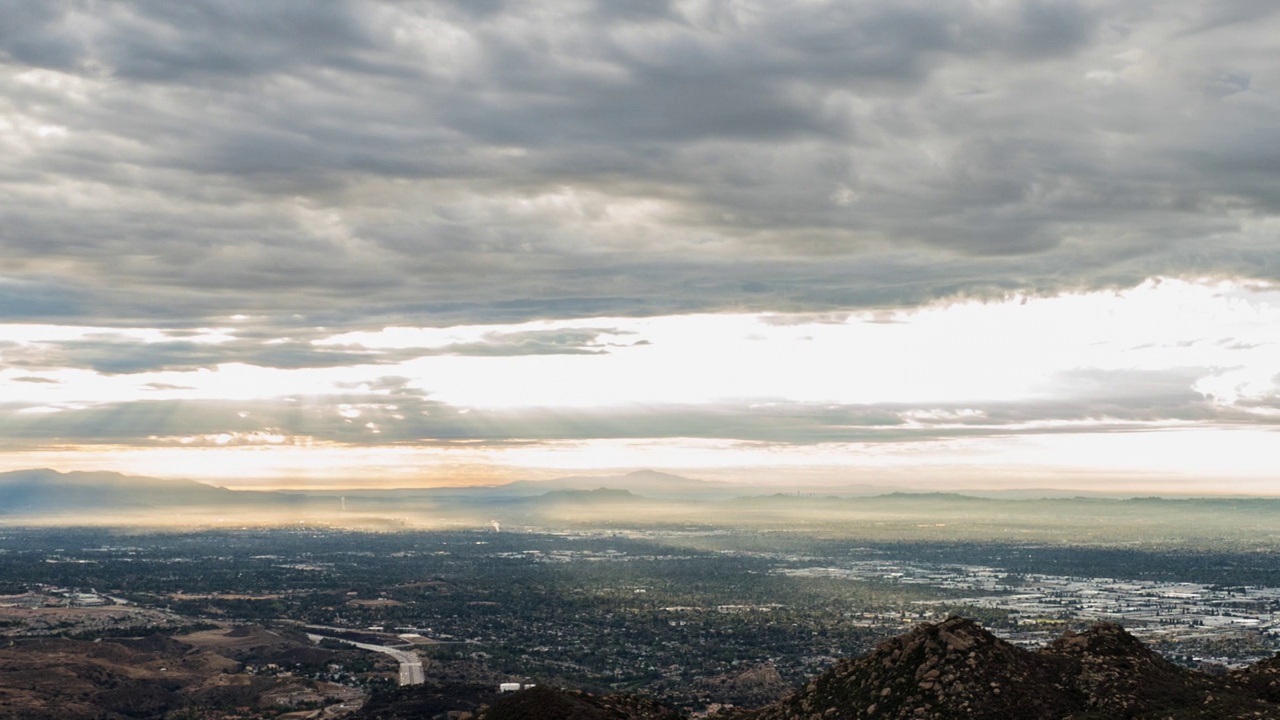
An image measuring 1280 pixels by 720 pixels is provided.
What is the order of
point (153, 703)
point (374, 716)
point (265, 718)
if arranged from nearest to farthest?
point (374, 716) < point (265, 718) < point (153, 703)

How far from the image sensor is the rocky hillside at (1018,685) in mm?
72062

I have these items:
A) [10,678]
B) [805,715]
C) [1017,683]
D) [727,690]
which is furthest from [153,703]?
[1017,683]

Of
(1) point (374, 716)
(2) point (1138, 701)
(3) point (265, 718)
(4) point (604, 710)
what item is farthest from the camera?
(3) point (265, 718)

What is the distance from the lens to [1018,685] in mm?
73812

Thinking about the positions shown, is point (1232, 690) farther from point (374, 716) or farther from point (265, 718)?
point (265, 718)

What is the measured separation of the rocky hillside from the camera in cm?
7206

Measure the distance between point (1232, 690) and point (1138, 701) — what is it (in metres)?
7.97

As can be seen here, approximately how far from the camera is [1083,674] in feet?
251

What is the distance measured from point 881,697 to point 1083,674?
1243 centimetres

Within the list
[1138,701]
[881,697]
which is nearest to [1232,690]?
[1138,701]

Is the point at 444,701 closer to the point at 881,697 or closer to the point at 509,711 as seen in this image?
the point at 509,711

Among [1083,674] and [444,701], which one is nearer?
[1083,674]

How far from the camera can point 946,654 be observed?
76625 mm

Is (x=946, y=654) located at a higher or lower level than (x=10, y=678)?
higher
